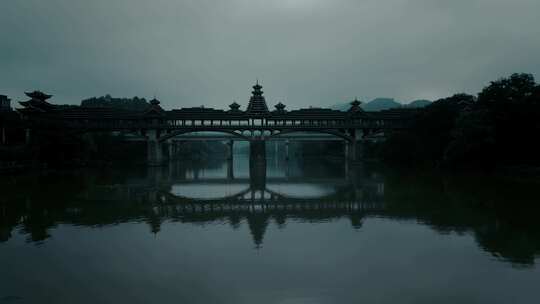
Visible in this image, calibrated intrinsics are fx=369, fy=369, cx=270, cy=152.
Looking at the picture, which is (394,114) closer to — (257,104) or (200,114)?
(257,104)

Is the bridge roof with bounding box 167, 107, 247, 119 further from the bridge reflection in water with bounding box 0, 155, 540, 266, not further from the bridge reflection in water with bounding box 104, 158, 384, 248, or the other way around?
the bridge reflection in water with bounding box 0, 155, 540, 266

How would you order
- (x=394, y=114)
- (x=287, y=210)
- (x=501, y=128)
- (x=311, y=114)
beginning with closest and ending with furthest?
(x=287, y=210), (x=501, y=128), (x=311, y=114), (x=394, y=114)

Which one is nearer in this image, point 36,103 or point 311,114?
point 36,103

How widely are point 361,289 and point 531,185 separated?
19.0 m

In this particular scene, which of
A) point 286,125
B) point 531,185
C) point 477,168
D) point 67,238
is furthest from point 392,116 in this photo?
point 67,238

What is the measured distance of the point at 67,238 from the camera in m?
10.9

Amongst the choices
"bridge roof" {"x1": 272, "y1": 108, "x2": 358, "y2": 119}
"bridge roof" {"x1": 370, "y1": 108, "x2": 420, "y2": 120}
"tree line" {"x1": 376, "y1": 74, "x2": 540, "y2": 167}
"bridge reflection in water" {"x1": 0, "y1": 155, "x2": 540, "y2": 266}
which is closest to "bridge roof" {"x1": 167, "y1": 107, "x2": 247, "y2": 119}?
"bridge roof" {"x1": 272, "y1": 108, "x2": 358, "y2": 119}

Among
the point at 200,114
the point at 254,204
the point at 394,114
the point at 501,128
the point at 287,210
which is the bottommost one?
the point at 287,210

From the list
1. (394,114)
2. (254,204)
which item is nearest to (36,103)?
(254,204)

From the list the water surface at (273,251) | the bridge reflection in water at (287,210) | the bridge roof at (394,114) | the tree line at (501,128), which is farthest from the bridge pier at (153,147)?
the tree line at (501,128)

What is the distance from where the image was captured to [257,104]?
5512cm

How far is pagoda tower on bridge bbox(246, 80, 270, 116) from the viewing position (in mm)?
54188

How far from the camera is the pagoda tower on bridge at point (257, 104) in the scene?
5419 centimetres

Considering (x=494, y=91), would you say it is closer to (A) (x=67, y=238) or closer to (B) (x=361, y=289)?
(B) (x=361, y=289)
